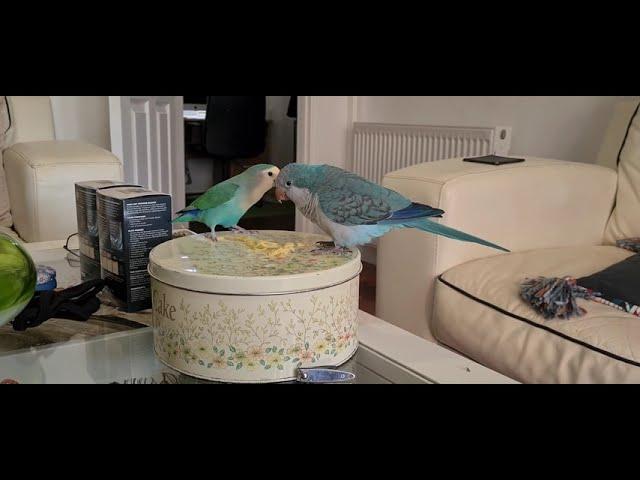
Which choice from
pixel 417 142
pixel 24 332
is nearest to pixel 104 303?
pixel 24 332

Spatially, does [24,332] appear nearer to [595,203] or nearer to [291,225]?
[595,203]

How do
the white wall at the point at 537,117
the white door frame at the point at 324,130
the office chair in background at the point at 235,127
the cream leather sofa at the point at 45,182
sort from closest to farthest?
the cream leather sofa at the point at 45,182 → the white wall at the point at 537,117 → the white door frame at the point at 324,130 → the office chair in background at the point at 235,127

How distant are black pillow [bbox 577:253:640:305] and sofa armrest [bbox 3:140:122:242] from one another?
109cm

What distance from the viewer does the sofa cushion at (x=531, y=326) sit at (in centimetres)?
80

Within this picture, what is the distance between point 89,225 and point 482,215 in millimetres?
694

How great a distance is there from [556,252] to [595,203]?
0.22 meters

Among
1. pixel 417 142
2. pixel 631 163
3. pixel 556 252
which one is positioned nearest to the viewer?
pixel 556 252

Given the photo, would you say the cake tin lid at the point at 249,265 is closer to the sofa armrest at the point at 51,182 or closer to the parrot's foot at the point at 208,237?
the parrot's foot at the point at 208,237

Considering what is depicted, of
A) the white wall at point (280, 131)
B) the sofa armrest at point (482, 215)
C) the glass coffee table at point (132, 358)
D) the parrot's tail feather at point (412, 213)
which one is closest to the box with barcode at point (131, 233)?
the glass coffee table at point (132, 358)

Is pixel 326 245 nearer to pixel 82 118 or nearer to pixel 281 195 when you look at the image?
pixel 281 195

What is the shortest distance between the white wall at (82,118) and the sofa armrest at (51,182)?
0.58m

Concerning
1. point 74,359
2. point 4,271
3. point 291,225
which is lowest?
point 291,225

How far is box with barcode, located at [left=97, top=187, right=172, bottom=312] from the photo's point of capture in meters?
0.75
